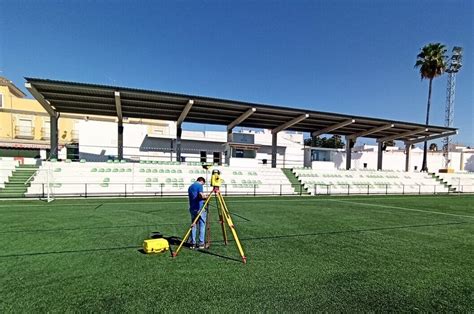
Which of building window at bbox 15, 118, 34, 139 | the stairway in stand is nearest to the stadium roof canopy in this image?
the stairway in stand

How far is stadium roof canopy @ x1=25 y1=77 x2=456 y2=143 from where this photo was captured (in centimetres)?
2356

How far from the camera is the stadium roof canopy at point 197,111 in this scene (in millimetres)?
23562

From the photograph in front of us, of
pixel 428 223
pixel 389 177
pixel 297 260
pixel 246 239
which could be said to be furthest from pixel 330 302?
pixel 389 177

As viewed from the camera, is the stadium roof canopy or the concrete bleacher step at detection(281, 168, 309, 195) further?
the concrete bleacher step at detection(281, 168, 309, 195)

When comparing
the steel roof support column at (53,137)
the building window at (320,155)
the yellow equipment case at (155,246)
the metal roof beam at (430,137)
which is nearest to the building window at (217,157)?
the building window at (320,155)

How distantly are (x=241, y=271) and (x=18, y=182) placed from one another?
876 inches

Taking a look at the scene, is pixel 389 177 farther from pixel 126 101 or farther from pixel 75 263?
pixel 75 263

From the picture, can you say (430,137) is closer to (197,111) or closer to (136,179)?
(197,111)

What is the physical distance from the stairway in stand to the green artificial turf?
12.0 m

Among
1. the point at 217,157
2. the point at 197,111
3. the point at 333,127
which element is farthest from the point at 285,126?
the point at 197,111

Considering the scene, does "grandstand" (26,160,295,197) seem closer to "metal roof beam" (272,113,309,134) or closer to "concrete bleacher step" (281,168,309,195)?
"concrete bleacher step" (281,168,309,195)

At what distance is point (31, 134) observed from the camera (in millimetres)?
41781

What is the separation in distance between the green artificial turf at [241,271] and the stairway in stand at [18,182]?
11969 millimetres

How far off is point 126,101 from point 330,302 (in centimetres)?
2635
